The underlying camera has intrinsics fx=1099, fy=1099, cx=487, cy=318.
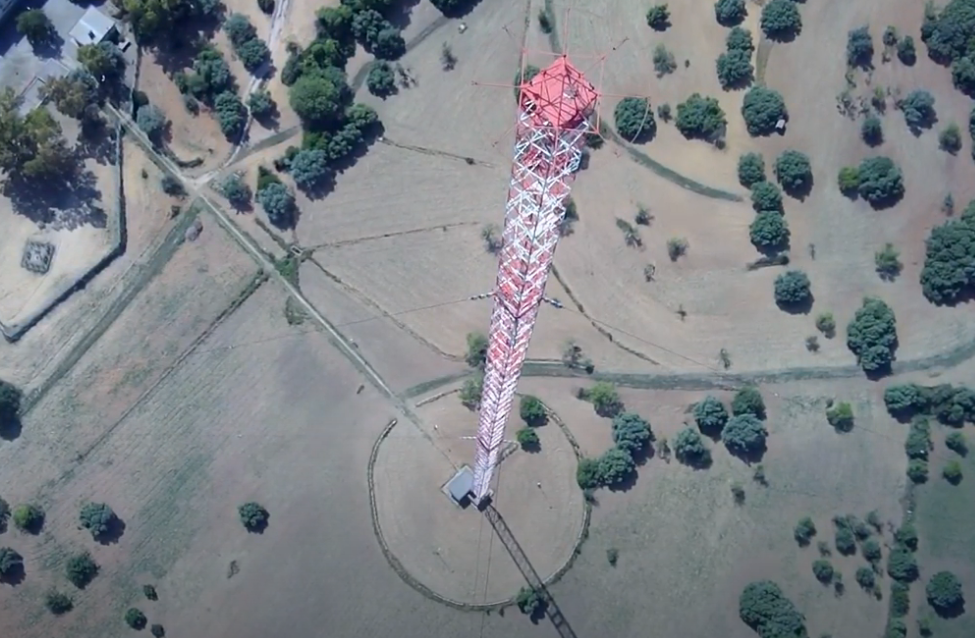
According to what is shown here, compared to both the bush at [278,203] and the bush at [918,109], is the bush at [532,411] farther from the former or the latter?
Answer: the bush at [918,109]

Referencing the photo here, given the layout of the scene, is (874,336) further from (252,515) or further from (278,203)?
(252,515)

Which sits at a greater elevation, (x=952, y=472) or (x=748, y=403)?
(x=952, y=472)

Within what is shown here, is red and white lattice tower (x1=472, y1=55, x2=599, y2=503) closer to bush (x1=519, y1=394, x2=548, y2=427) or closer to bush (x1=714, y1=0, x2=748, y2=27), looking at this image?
bush (x1=519, y1=394, x2=548, y2=427)

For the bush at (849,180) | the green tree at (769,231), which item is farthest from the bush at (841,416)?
the bush at (849,180)

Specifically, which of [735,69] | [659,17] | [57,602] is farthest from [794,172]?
[57,602]

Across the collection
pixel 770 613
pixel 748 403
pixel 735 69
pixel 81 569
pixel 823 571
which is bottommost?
pixel 81 569

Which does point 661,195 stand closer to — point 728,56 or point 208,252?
point 728,56
